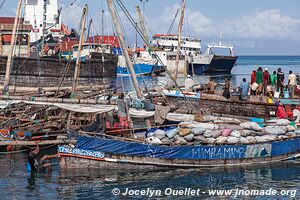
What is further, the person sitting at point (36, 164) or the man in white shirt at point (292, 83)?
the man in white shirt at point (292, 83)

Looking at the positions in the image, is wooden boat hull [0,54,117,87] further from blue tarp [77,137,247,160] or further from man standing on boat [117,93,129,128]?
blue tarp [77,137,247,160]

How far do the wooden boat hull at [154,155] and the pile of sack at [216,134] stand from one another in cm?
32

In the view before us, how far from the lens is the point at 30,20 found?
9062 cm

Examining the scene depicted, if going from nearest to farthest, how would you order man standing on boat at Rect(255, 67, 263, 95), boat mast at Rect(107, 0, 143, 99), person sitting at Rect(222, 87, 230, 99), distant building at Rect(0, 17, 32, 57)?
1. boat mast at Rect(107, 0, 143, 99)
2. man standing on boat at Rect(255, 67, 263, 95)
3. person sitting at Rect(222, 87, 230, 99)
4. distant building at Rect(0, 17, 32, 57)

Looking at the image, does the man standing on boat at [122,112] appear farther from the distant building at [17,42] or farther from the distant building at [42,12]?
the distant building at [42,12]

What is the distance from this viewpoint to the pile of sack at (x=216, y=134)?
22406 millimetres

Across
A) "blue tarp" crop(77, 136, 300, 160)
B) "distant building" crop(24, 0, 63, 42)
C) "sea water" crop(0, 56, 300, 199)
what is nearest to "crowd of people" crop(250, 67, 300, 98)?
"blue tarp" crop(77, 136, 300, 160)

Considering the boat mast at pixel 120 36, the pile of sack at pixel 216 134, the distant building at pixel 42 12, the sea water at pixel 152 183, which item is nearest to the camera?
the sea water at pixel 152 183

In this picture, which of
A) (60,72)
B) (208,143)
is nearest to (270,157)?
(208,143)

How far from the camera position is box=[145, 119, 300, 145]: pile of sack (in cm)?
2241

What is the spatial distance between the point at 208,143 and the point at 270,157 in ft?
11.1

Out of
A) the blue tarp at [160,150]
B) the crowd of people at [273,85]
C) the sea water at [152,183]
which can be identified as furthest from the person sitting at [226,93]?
the blue tarp at [160,150]

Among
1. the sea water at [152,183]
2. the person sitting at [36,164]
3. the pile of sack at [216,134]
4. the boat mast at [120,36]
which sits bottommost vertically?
the sea water at [152,183]

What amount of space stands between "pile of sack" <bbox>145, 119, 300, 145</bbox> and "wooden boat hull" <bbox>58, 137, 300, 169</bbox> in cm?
32
